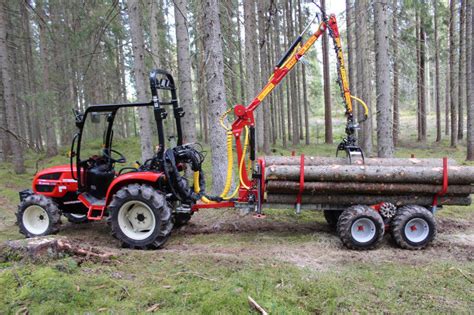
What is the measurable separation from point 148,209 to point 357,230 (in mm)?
3316

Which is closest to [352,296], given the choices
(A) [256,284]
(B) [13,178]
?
(A) [256,284]

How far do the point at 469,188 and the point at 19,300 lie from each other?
6.19 m

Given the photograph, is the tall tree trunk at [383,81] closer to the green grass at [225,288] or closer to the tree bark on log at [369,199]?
the tree bark on log at [369,199]

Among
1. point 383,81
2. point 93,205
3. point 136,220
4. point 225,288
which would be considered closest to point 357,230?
point 225,288

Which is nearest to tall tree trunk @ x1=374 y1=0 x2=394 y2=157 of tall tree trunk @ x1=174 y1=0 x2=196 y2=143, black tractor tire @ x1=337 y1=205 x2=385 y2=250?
black tractor tire @ x1=337 y1=205 x2=385 y2=250

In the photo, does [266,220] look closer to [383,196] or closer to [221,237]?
[221,237]

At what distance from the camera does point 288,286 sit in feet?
12.5

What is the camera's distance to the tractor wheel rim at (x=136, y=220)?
18.3 ft

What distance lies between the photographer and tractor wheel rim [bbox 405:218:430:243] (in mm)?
5480

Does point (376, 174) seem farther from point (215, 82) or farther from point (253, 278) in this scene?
point (215, 82)

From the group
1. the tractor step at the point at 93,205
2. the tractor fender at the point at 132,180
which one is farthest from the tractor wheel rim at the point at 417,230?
the tractor step at the point at 93,205

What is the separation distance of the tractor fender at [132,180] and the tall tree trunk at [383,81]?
5586 mm

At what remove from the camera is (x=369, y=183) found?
5.56 meters

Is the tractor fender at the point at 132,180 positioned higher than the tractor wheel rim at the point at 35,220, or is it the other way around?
the tractor fender at the point at 132,180
